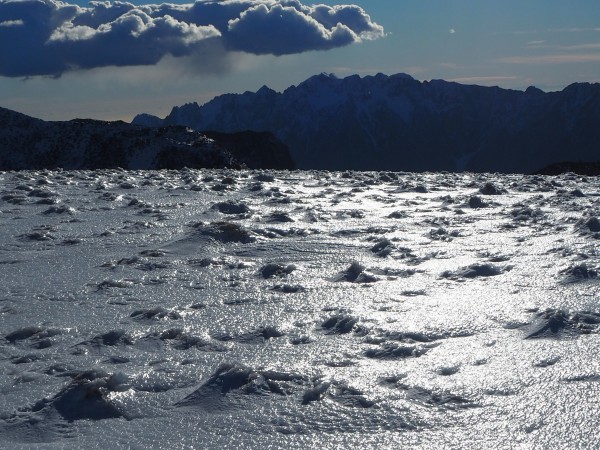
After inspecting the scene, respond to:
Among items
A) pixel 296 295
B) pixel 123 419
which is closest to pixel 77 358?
pixel 123 419

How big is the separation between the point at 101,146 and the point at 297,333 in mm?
51882

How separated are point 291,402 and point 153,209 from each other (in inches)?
270

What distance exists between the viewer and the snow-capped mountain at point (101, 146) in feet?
165

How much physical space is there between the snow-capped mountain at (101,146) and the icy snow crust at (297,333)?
133 feet

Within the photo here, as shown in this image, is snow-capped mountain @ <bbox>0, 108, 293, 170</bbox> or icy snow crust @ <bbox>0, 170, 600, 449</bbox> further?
snow-capped mountain @ <bbox>0, 108, 293, 170</bbox>

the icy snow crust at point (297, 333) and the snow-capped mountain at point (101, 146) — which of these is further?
the snow-capped mountain at point (101, 146)

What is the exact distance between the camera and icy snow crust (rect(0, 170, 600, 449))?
3561 mm

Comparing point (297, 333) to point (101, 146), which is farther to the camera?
point (101, 146)

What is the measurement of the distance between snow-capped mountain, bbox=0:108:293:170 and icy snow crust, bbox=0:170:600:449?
40619mm

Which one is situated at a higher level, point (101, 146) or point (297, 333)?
point (297, 333)

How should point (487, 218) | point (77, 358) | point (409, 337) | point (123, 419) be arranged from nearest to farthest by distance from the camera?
point (123, 419) < point (77, 358) < point (409, 337) < point (487, 218)

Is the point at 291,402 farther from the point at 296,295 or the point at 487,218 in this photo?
the point at 487,218

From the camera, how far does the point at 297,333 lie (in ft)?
16.0

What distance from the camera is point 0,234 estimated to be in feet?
26.7
